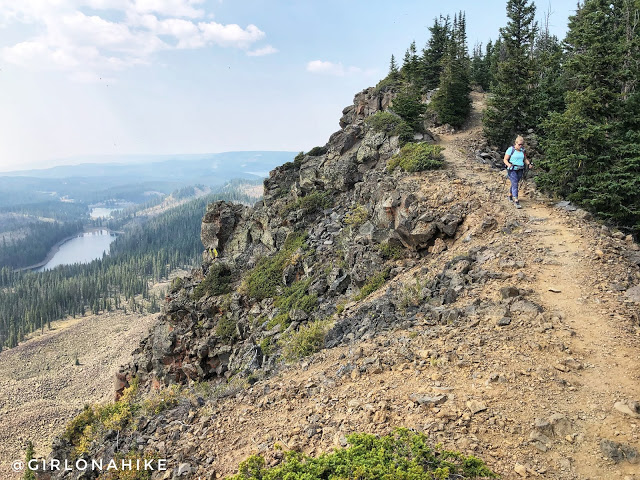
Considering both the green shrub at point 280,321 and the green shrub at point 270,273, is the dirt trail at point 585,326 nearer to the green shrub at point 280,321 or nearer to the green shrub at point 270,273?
the green shrub at point 280,321

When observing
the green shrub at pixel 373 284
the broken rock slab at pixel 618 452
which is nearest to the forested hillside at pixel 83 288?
the green shrub at pixel 373 284

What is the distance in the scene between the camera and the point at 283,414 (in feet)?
29.4

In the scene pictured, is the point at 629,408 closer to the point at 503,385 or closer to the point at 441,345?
the point at 503,385

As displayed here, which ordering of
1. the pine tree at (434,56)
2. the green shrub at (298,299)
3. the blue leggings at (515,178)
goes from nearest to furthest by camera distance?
1. the blue leggings at (515,178)
2. the green shrub at (298,299)
3. the pine tree at (434,56)

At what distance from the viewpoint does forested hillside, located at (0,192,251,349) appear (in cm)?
10400

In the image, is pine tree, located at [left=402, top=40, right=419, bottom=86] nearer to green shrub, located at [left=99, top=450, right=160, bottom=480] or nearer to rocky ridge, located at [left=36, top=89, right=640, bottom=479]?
rocky ridge, located at [left=36, top=89, right=640, bottom=479]

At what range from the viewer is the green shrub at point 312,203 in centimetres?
2631

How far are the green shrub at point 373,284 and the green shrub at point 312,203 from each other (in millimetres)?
10998

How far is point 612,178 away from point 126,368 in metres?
32.0

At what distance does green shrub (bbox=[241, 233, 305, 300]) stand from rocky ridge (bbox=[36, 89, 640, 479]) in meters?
0.31

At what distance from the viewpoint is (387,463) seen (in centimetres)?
568

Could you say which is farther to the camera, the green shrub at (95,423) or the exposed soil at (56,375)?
the exposed soil at (56,375)

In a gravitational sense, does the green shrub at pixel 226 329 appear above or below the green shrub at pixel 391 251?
below

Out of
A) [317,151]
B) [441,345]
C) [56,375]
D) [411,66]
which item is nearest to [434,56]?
[411,66]
